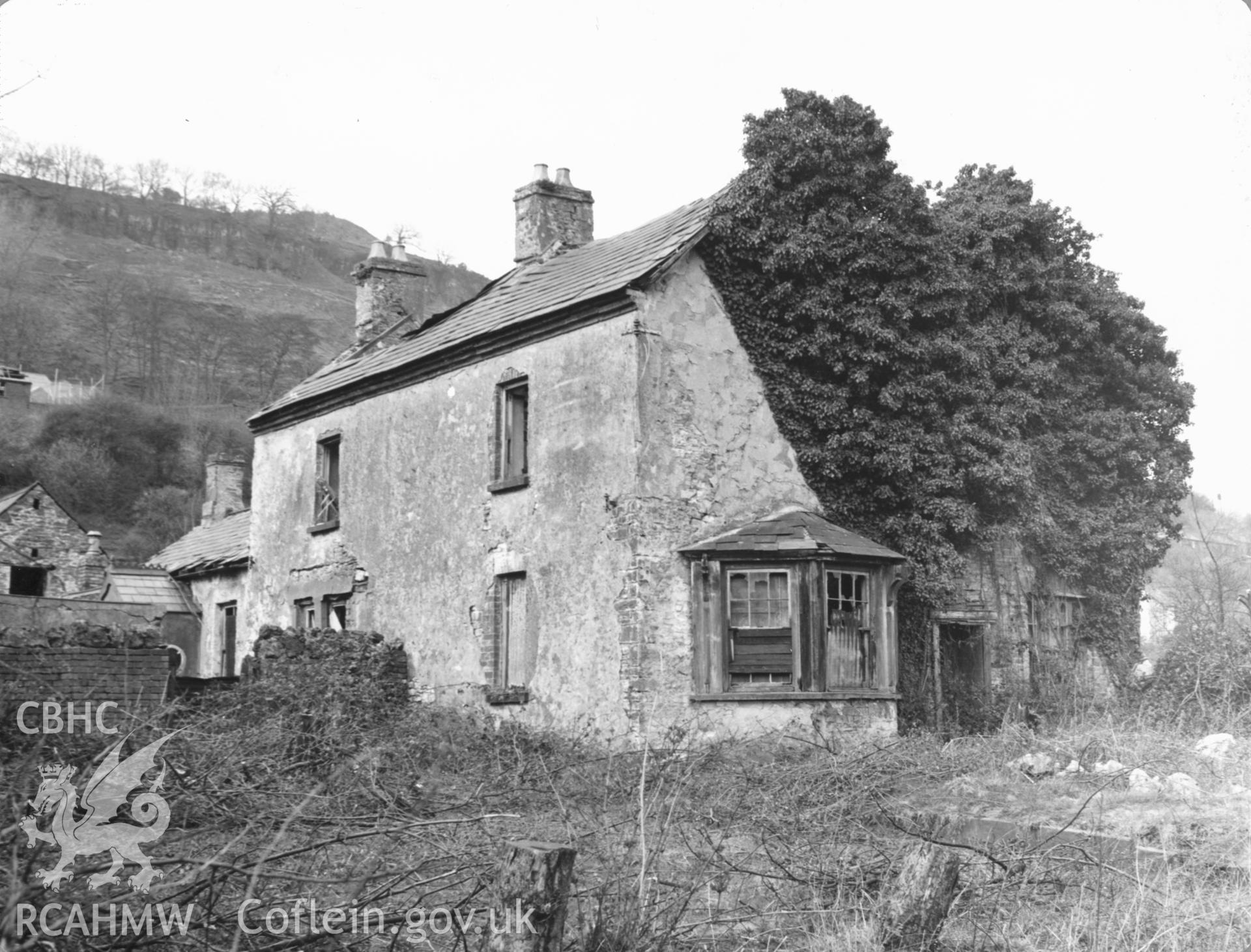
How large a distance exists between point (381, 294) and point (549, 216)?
4.51 meters

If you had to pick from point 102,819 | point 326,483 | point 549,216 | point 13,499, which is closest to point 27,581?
point 13,499

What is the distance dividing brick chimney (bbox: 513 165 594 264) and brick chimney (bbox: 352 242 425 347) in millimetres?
3429

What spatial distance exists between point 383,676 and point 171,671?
163 inches

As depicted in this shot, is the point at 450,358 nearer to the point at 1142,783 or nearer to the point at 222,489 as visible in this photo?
the point at 1142,783

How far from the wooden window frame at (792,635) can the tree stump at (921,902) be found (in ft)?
27.7

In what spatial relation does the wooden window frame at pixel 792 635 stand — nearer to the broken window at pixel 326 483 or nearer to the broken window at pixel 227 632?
the broken window at pixel 326 483

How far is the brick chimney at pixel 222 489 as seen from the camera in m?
33.4

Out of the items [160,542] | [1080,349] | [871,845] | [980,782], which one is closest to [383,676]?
[980,782]

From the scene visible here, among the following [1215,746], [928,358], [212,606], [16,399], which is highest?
[16,399]

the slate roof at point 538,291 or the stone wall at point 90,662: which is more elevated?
the slate roof at point 538,291

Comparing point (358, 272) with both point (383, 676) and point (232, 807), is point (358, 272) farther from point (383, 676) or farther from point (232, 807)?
point (232, 807)

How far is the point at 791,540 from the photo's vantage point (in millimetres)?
15414

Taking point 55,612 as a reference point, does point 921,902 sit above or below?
below

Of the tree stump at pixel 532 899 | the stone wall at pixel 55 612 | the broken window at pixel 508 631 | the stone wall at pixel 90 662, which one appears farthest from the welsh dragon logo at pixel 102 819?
the stone wall at pixel 55 612
